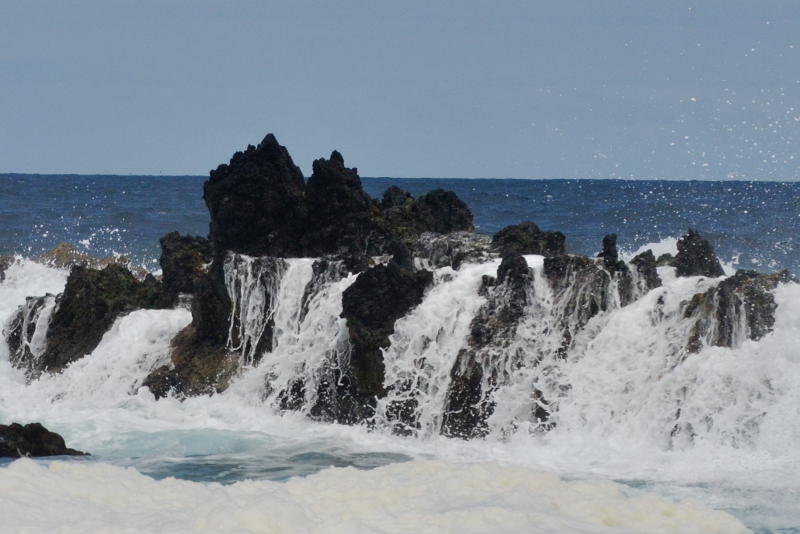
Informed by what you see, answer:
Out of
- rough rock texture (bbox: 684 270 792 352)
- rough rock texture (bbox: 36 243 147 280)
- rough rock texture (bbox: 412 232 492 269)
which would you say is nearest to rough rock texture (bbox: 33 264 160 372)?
rough rock texture (bbox: 412 232 492 269)

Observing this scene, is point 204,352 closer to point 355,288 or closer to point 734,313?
point 355,288

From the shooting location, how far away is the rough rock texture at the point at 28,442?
39.0 ft

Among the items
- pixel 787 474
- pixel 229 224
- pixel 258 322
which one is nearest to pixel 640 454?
pixel 787 474

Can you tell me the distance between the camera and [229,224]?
19.9 m

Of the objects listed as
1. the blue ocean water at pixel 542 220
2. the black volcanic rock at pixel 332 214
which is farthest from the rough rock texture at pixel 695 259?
the blue ocean water at pixel 542 220

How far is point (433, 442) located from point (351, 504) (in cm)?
854

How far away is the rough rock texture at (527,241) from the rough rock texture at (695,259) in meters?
2.40

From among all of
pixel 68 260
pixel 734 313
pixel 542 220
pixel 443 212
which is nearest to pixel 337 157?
pixel 443 212

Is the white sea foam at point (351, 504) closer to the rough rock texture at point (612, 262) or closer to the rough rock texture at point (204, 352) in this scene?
the rough rock texture at point (612, 262)

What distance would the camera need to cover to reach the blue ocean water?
46031mm

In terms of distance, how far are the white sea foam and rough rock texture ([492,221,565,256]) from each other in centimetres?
1184

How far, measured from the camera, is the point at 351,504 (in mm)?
6570

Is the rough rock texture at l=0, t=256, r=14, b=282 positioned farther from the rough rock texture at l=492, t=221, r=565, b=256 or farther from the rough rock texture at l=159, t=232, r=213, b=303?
the rough rock texture at l=492, t=221, r=565, b=256

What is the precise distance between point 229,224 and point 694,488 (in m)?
10.7
